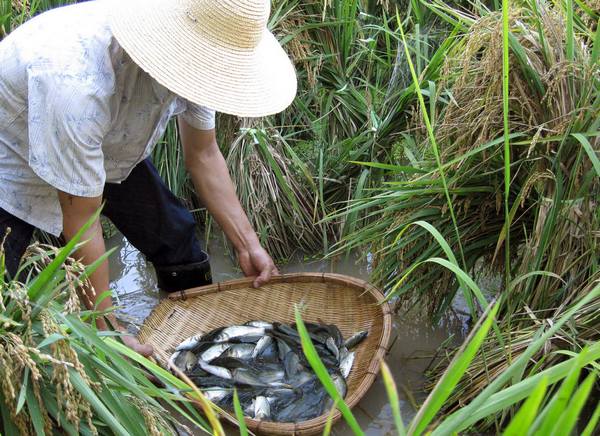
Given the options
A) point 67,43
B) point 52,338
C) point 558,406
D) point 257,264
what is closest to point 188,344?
point 257,264

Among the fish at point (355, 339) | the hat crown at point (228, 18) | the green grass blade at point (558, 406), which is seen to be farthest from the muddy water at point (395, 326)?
the green grass blade at point (558, 406)

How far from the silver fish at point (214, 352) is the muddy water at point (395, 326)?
0.35m

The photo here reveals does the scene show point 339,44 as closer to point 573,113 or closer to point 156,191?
point 156,191

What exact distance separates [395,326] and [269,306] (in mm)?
560

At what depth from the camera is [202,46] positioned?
2133 millimetres

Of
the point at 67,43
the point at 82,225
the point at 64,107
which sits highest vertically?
the point at 67,43

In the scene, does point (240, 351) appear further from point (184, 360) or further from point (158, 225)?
point (158, 225)

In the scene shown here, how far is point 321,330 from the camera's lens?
302cm

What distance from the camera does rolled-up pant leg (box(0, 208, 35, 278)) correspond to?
247 cm

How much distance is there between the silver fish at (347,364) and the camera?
9.21 ft

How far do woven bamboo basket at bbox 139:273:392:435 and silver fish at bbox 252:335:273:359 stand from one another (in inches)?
8.4

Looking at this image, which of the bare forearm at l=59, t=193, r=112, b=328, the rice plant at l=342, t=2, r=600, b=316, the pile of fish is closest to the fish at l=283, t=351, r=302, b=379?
the pile of fish

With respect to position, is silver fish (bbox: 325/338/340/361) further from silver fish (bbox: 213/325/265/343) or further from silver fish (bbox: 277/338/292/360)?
silver fish (bbox: 213/325/265/343)

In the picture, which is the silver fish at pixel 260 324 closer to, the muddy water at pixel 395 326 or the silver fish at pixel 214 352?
the silver fish at pixel 214 352
